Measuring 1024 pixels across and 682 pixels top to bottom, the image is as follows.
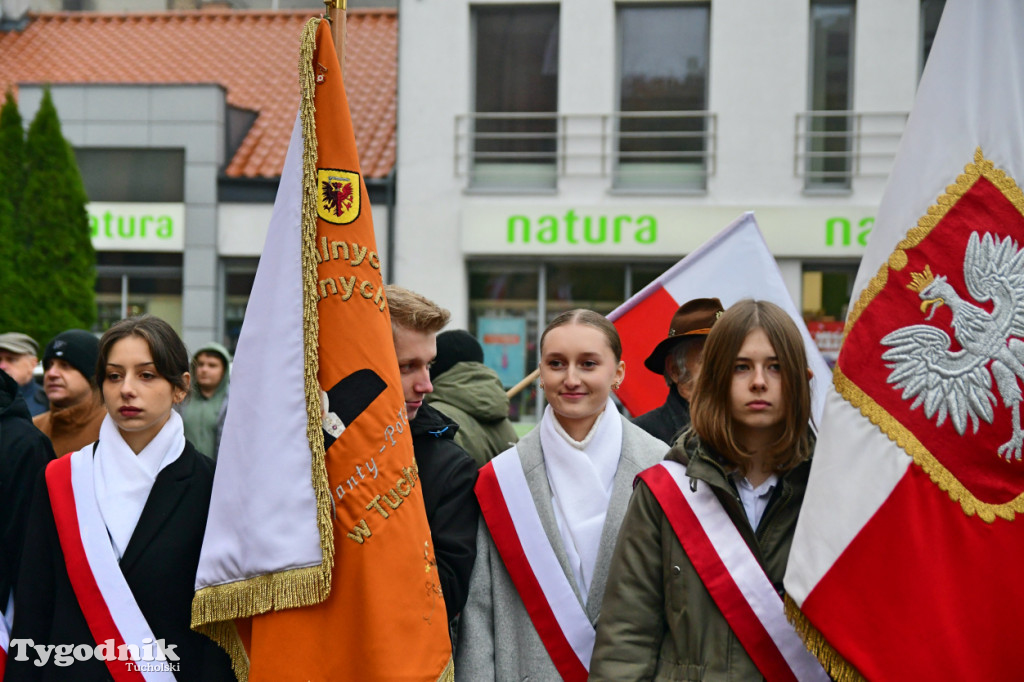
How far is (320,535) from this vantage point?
2.71 meters

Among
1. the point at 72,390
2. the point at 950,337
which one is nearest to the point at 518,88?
the point at 72,390

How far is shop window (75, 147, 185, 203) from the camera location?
14.6 m

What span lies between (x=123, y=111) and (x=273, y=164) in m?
2.16

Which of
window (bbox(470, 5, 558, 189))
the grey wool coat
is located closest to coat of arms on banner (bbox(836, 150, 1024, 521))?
the grey wool coat

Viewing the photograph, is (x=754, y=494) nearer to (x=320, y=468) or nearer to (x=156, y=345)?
(x=320, y=468)

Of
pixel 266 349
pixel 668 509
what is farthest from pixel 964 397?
pixel 266 349

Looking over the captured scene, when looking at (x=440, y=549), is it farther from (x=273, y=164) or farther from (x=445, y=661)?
(x=273, y=164)

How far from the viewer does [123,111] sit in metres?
14.5

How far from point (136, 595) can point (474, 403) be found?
199 cm

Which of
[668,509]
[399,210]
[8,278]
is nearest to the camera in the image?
[668,509]

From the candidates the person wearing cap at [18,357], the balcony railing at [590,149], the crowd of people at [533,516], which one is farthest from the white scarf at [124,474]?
the balcony railing at [590,149]

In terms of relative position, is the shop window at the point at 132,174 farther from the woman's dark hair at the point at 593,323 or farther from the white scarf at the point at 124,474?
the woman's dark hair at the point at 593,323

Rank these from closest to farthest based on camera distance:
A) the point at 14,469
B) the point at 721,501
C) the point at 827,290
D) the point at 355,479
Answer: the point at 721,501 → the point at 355,479 → the point at 14,469 → the point at 827,290

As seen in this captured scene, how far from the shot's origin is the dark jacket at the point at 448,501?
302 centimetres
